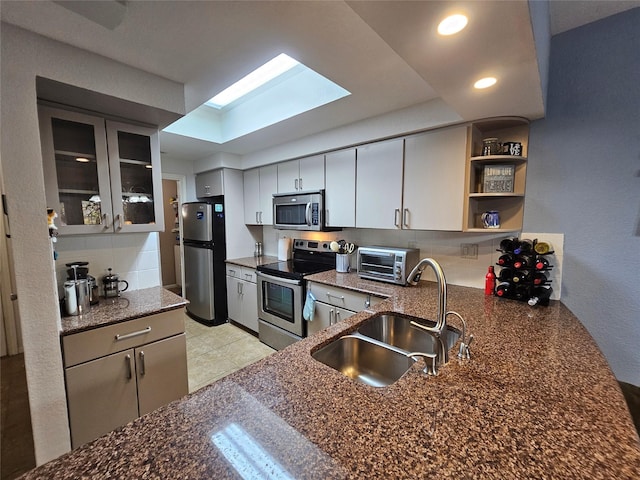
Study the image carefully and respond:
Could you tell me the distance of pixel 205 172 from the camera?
12.5ft

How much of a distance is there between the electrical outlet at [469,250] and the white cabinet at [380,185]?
566mm

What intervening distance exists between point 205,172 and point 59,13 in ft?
9.10

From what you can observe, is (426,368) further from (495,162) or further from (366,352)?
(495,162)

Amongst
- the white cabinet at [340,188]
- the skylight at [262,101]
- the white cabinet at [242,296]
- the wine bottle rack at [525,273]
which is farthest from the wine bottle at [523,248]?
the white cabinet at [242,296]

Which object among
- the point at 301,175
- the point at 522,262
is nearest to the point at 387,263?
the point at 522,262

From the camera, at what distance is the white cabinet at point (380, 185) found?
7.37 feet

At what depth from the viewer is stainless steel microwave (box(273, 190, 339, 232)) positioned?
2.77 metres

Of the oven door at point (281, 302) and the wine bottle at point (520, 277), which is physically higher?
the wine bottle at point (520, 277)

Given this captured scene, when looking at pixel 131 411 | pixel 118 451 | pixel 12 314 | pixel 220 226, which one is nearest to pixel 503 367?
pixel 118 451

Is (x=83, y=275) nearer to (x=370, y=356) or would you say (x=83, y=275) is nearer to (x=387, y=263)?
(x=370, y=356)

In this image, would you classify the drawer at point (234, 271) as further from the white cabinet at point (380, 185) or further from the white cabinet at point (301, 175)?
the white cabinet at point (380, 185)

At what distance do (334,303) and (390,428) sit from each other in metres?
1.69

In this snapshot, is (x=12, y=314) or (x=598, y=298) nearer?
(x=598, y=298)

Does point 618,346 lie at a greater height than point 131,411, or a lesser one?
greater
